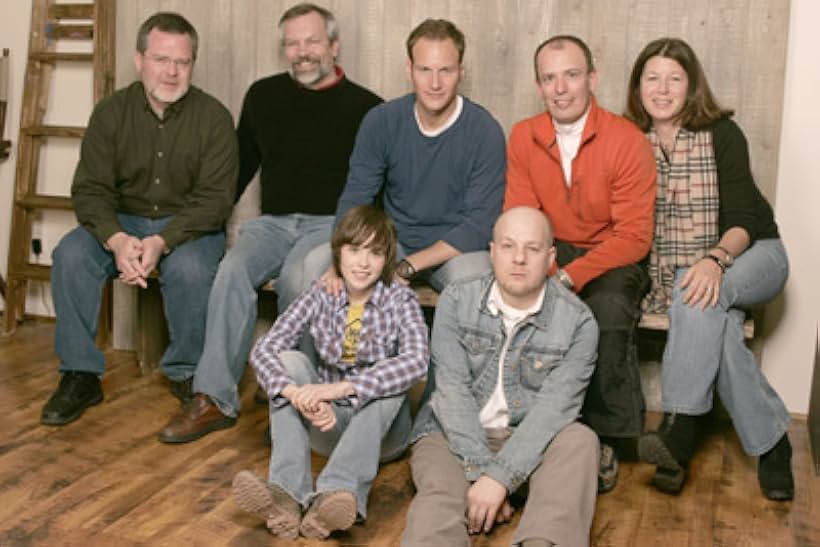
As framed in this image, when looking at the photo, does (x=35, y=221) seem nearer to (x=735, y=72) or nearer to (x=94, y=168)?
(x=94, y=168)

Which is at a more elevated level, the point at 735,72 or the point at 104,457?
the point at 735,72

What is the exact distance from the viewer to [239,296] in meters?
3.48

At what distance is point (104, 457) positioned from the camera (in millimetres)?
3174

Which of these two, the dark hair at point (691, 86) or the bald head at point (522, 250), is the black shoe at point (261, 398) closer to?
the bald head at point (522, 250)

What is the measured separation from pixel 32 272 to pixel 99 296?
1.06 metres

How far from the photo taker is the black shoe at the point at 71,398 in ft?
11.3

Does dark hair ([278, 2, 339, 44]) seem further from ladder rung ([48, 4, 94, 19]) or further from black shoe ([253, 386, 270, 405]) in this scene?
black shoe ([253, 386, 270, 405])

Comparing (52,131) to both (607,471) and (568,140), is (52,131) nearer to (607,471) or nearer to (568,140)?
(568,140)

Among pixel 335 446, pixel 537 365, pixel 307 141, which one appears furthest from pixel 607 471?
pixel 307 141

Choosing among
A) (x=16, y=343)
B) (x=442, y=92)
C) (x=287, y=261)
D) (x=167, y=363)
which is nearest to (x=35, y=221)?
(x=16, y=343)

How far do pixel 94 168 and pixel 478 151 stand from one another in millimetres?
1390

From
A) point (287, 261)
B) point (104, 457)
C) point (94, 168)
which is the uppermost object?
point (94, 168)

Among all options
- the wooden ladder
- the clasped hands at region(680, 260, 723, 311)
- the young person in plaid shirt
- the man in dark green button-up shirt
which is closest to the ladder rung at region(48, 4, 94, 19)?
the wooden ladder

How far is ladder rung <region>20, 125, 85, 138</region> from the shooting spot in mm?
4418
